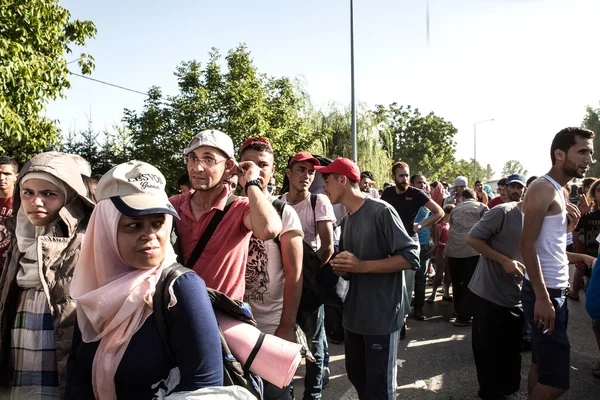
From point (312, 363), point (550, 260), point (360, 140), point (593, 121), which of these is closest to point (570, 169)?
point (550, 260)

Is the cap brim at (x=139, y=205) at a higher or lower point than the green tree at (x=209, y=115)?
lower

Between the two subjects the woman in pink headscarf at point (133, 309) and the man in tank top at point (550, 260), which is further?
the man in tank top at point (550, 260)

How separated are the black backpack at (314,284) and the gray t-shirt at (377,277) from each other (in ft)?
0.52

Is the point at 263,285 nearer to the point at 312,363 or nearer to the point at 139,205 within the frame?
the point at 312,363

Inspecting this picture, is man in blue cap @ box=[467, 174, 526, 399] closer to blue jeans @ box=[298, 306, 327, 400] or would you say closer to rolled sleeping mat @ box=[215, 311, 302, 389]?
blue jeans @ box=[298, 306, 327, 400]

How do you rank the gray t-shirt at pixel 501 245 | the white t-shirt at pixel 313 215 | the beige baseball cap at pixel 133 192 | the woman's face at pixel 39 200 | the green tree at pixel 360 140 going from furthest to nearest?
the green tree at pixel 360 140
the white t-shirt at pixel 313 215
the gray t-shirt at pixel 501 245
the woman's face at pixel 39 200
the beige baseball cap at pixel 133 192

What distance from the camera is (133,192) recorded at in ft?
4.66

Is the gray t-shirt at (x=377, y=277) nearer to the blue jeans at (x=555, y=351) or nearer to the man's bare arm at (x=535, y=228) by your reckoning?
the man's bare arm at (x=535, y=228)

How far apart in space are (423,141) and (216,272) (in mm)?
36897

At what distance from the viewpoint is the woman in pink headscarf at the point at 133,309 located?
1.28 meters

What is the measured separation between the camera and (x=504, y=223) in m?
3.43

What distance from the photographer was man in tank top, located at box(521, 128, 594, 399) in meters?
2.62

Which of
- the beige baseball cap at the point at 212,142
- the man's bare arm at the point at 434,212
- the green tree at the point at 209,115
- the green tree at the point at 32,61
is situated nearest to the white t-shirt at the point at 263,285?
the beige baseball cap at the point at 212,142

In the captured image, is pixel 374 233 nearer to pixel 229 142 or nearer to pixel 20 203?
pixel 229 142
